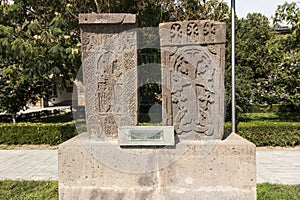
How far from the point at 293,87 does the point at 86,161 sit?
27.2 ft

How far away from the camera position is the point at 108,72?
11.4 ft

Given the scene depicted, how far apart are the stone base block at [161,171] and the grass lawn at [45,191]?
80cm

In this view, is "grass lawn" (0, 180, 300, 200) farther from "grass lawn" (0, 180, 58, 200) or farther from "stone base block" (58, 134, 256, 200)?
"stone base block" (58, 134, 256, 200)

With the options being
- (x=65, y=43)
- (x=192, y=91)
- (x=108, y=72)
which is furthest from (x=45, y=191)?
(x=65, y=43)

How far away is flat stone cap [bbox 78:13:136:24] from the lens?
3.33m

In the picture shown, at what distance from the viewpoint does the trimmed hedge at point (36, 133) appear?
7594mm

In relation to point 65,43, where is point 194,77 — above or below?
below

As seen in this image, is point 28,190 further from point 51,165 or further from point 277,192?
point 277,192

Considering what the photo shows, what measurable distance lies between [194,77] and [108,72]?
3.42 ft

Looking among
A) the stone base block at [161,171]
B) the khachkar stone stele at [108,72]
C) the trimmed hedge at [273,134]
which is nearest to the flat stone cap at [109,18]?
the khachkar stone stele at [108,72]

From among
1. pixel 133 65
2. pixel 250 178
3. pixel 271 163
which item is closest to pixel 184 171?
pixel 250 178

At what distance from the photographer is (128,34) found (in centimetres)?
341

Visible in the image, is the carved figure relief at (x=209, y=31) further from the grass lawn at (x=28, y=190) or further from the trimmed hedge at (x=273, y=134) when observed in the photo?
the trimmed hedge at (x=273, y=134)

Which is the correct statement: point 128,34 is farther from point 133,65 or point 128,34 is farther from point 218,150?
point 218,150
